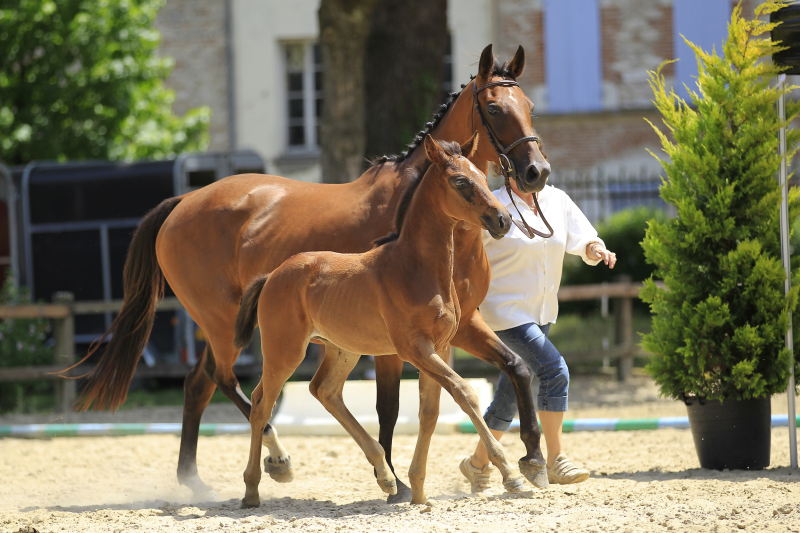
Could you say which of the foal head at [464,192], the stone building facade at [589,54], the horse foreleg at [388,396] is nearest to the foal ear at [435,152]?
the foal head at [464,192]

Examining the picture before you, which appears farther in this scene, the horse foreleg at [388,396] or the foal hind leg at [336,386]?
the horse foreleg at [388,396]

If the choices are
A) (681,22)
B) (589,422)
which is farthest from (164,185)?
(681,22)

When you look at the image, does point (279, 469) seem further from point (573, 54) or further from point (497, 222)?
point (573, 54)

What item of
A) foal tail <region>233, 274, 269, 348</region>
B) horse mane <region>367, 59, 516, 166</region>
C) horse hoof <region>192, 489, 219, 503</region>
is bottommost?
horse hoof <region>192, 489, 219, 503</region>

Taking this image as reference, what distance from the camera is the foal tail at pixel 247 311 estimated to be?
4324 mm

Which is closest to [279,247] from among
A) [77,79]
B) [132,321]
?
[132,321]

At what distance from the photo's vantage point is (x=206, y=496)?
4.88 meters

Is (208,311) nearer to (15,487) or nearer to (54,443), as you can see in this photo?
(15,487)

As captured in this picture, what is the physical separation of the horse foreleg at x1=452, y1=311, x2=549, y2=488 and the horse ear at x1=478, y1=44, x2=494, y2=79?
1.28 m

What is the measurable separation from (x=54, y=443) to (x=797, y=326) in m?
6.19

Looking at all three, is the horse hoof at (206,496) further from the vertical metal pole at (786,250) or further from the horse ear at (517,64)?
the vertical metal pole at (786,250)

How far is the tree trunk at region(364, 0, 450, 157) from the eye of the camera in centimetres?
942

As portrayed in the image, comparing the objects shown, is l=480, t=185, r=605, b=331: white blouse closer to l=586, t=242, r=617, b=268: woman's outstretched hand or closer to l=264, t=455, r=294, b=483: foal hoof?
l=586, t=242, r=617, b=268: woman's outstretched hand

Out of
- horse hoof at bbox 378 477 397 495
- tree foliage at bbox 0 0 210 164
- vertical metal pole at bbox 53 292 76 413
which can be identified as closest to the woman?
horse hoof at bbox 378 477 397 495
